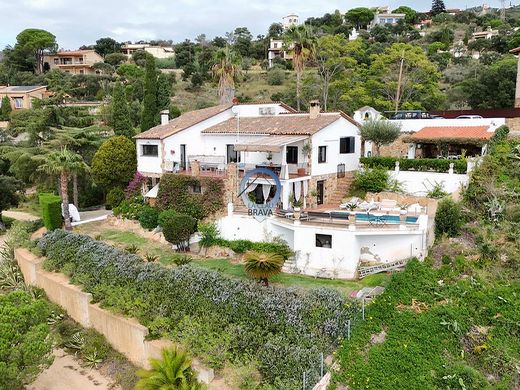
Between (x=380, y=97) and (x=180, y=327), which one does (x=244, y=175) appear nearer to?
(x=180, y=327)

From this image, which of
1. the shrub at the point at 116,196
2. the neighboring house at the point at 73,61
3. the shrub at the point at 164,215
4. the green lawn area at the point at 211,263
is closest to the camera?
the green lawn area at the point at 211,263

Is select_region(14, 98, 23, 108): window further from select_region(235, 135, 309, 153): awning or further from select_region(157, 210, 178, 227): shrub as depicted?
select_region(235, 135, 309, 153): awning

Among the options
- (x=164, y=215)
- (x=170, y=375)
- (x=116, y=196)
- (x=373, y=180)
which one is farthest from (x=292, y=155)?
(x=170, y=375)

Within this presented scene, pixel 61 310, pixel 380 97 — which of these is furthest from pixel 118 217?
pixel 380 97

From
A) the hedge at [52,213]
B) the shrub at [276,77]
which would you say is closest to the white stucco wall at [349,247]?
the hedge at [52,213]

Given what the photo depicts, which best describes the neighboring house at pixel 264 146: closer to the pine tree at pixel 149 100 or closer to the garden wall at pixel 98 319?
the pine tree at pixel 149 100

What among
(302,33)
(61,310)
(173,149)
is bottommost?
(61,310)
